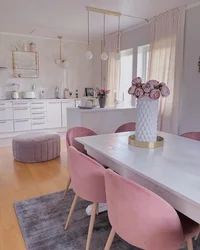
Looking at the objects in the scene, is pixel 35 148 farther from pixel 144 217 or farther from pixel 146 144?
pixel 144 217

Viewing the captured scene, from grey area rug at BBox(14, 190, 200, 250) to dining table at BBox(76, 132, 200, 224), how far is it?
0.61m

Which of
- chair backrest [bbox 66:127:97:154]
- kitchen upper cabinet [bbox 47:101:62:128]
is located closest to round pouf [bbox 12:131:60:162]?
chair backrest [bbox 66:127:97:154]

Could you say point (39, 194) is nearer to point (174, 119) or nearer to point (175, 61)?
point (174, 119)

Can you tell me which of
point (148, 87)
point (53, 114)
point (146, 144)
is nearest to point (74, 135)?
point (146, 144)

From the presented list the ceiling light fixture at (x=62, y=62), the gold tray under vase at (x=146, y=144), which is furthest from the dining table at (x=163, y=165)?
the ceiling light fixture at (x=62, y=62)

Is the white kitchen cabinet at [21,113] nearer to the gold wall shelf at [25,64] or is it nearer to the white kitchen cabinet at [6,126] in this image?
the white kitchen cabinet at [6,126]

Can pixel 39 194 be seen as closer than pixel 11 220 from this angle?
No

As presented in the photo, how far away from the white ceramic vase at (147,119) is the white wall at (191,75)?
1.84 metres

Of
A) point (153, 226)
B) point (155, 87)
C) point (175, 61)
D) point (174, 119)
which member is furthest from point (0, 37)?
point (153, 226)

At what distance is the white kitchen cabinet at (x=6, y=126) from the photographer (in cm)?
513

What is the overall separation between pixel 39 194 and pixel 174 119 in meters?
2.44

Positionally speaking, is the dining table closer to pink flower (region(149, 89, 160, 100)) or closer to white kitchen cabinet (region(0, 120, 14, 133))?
pink flower (region(149, 89, 160, 100))

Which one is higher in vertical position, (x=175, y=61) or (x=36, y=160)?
(x=175, y=61)

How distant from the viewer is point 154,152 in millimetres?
1777
